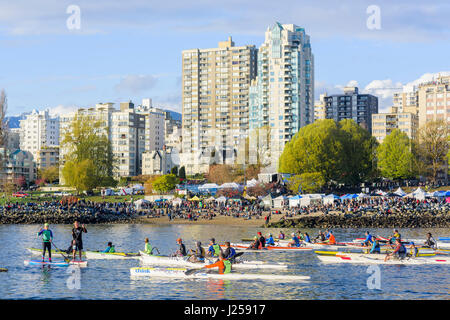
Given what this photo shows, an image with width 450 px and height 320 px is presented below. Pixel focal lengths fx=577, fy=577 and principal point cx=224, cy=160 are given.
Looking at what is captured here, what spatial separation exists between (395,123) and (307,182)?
247ft

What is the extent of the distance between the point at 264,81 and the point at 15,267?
14127 centimetres

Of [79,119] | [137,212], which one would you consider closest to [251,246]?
[137,212]

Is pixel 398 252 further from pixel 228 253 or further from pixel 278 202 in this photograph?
pixel 278 202

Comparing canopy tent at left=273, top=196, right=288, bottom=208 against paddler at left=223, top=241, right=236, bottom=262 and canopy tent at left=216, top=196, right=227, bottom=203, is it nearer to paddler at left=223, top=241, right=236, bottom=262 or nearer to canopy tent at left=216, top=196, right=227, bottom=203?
canopy tent at left=216, top=196, right=227, bottom=203

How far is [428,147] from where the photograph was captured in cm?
12988

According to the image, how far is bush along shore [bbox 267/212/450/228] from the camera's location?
80.6m

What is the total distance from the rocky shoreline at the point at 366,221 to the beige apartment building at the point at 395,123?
88336 millimetres

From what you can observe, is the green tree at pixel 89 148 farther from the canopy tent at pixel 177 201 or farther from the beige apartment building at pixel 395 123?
the beige apartment building at pixel 395 123

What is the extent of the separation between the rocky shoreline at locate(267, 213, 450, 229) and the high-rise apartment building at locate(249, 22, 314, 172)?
8370 cm

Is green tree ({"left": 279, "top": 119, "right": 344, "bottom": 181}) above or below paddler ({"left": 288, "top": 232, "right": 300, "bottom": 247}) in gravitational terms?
above

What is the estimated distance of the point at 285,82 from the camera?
563 feet

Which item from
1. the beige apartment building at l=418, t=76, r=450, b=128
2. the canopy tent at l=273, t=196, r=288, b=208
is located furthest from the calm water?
the beige apartment building at l=418, t=76, r=450, b=128

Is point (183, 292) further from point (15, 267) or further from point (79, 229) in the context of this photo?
point (15, 267)
